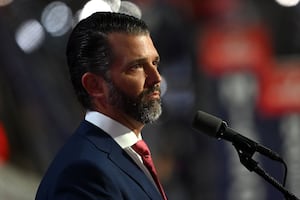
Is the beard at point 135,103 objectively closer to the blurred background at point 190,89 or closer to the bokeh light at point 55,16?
the blurred background at point 190,89

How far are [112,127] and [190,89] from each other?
314 cm

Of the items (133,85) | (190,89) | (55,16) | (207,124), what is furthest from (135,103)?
(55,16)

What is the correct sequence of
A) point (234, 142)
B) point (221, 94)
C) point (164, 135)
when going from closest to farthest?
point (234, 142)
point (221, 94)
point (164, 135)

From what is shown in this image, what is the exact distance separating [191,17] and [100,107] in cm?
304

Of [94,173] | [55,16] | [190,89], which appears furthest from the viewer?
[55,16]

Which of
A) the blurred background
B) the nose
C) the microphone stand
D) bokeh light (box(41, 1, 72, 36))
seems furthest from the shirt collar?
bokeh light (box(41, 1, 72, 36))

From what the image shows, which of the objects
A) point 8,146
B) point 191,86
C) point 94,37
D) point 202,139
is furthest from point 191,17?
point 94,37

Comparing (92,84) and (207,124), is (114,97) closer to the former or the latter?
(92,84)

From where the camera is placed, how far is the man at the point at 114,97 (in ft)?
4.60

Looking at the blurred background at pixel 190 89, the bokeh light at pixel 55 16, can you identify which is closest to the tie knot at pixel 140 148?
the blurred background at pixel 190 89

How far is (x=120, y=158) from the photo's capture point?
1.43 meters

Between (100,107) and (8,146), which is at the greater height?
(100,107)

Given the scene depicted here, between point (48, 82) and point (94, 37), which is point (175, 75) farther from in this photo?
point (94, 37)

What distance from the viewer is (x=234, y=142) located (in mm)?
1483
